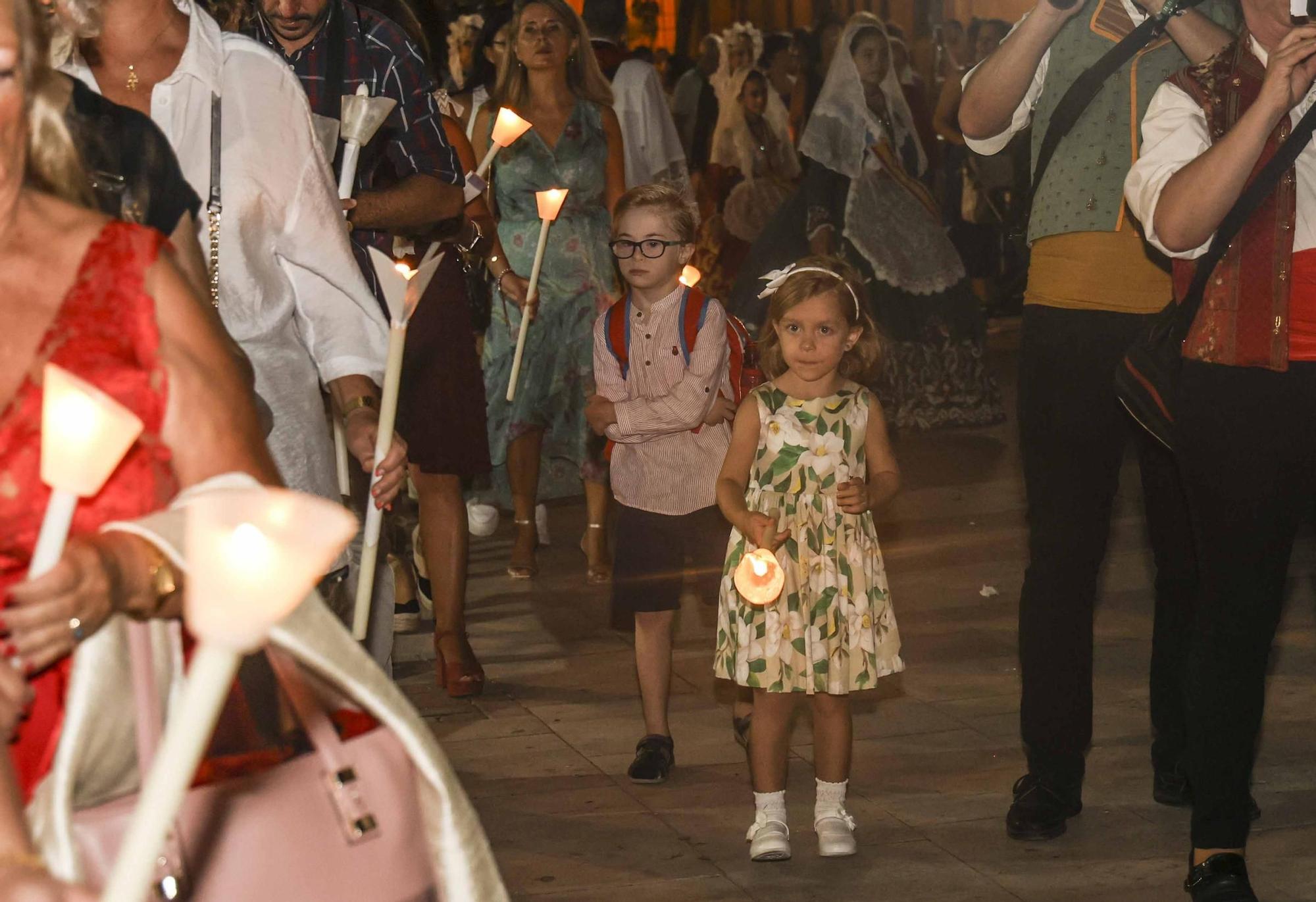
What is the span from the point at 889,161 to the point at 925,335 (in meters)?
1.26

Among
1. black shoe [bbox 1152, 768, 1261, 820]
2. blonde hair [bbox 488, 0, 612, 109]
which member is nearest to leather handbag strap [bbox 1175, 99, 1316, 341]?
black shoe [bbox 1152, 768, 1261, 820]

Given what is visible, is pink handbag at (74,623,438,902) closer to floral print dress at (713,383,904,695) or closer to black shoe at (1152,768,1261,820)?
floral print dress at (713,383,904,695)

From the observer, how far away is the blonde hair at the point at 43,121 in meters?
2.09

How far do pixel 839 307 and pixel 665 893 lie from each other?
5.17 feet

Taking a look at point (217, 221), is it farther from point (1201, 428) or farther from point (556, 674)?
point (556, 674)

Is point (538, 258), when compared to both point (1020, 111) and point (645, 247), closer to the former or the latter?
point (645, 247)

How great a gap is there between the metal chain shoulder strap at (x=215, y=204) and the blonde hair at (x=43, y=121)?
1.24 metres

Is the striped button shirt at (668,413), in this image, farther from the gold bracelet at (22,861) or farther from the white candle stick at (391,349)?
the gold bracelet at (22,861)

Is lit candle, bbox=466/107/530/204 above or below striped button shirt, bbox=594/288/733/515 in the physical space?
above

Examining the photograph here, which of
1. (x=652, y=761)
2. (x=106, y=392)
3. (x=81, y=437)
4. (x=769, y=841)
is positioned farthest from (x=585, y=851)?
(x=81, y=437)

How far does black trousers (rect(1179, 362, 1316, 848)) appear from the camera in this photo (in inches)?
162

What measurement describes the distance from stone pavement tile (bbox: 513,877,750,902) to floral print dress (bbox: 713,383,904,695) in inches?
20.4

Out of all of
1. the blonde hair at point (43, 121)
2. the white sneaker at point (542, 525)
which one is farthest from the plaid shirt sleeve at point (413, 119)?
the white sneaker at point (542, 525)

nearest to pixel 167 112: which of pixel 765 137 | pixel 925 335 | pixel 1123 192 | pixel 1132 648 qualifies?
pixel 1123 192
